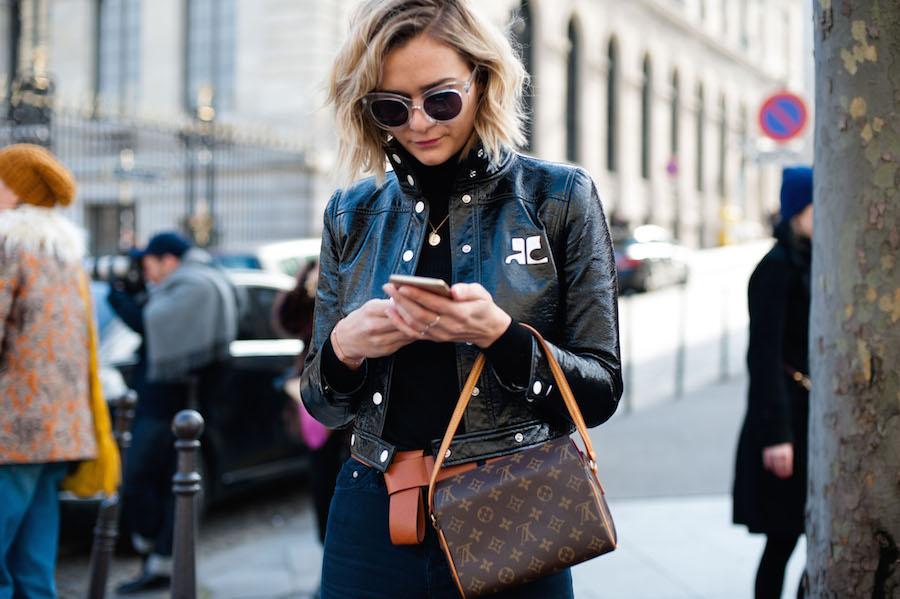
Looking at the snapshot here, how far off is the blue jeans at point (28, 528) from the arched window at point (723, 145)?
46.9 m

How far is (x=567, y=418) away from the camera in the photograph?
1.87 metres

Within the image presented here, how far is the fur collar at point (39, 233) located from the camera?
3.76 m

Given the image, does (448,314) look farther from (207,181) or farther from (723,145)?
(723,145)

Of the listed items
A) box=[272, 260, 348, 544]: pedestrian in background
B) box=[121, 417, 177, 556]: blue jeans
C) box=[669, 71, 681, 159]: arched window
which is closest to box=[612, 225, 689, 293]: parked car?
box=[121, 417, 177, 556]: blue jeans

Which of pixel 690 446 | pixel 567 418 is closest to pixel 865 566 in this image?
pixel 567 418

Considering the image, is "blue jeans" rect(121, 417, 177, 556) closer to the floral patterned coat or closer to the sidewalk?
the sidewalk

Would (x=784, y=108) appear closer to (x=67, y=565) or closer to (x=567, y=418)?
(x=67, y=565)

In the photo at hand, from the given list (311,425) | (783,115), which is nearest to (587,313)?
(311,425)

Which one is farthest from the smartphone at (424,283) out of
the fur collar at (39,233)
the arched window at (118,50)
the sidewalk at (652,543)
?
the arched window at (118,50)

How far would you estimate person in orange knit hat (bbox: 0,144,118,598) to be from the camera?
11.9 feet

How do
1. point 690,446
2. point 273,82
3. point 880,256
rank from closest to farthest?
point 880,256 < point 690,446 < point 273,82

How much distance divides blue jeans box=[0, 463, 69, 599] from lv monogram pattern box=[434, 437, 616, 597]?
97.6 inches

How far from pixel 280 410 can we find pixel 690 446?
366cm

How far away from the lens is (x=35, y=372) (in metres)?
3.71
